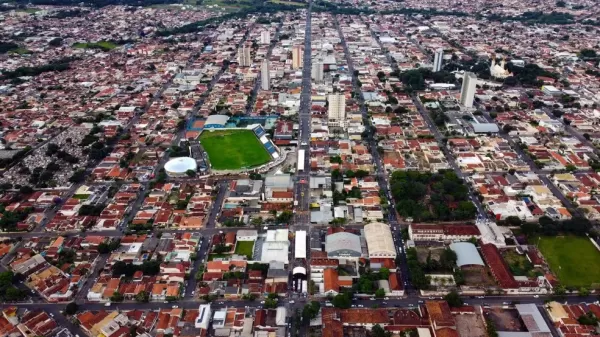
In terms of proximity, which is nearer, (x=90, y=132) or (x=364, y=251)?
(x=364, y=251)

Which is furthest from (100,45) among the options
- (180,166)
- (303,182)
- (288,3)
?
(303,182)

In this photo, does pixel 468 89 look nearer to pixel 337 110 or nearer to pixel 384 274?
pixel 337 110

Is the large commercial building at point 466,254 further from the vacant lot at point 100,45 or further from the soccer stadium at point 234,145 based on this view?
the vacant lot at point 100,45

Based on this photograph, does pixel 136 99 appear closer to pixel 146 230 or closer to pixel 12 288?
pixel 146 230

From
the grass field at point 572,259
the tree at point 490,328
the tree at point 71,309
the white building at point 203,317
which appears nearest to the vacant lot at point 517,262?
the grass field at point 572,259

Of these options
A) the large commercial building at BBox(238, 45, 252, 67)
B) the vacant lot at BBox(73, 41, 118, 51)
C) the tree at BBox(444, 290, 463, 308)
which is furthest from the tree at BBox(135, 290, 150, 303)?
the vacant lot at BBox(73, 41, 118, 51)

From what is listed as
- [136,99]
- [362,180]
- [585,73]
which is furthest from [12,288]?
[585,73]
